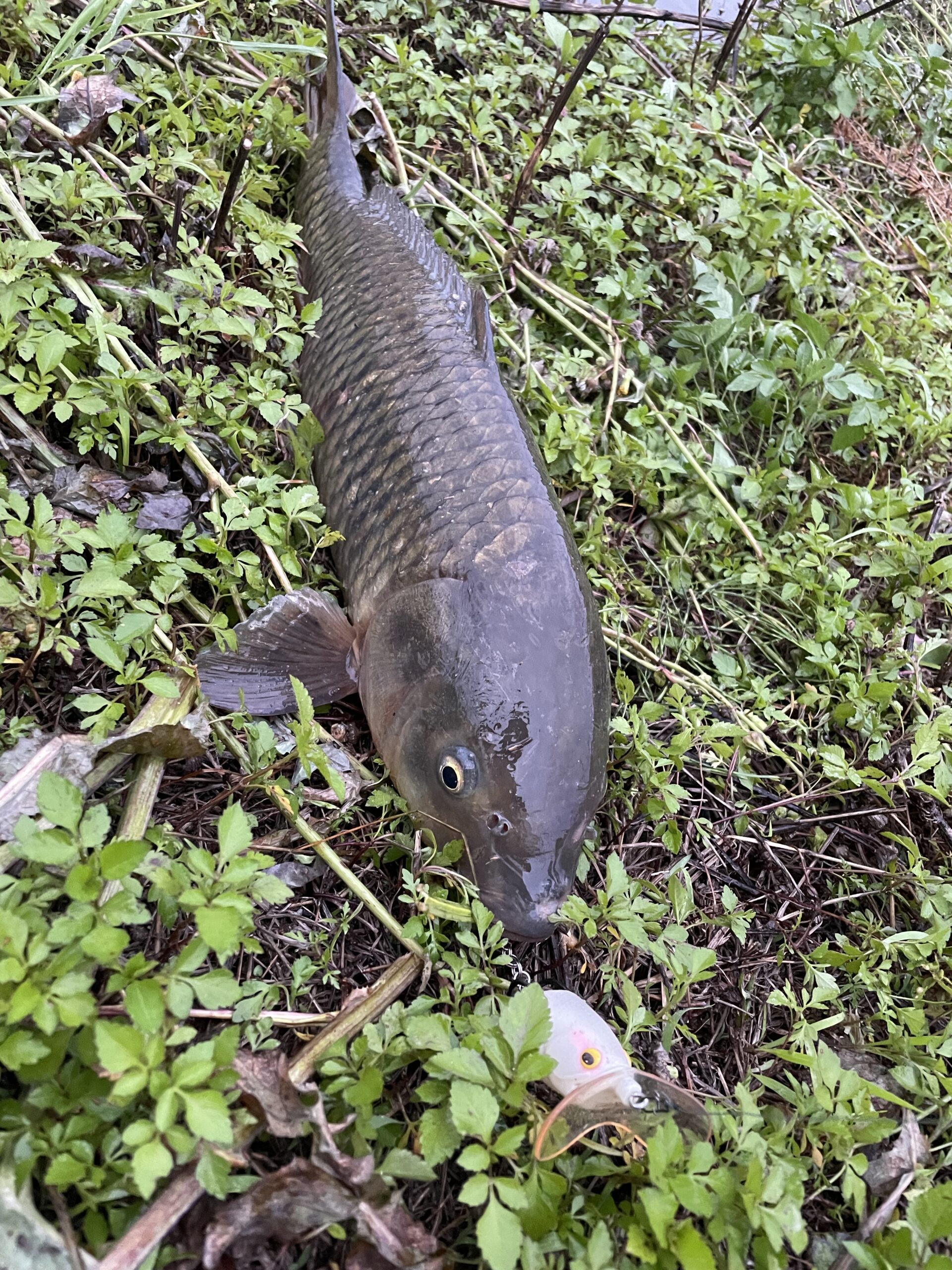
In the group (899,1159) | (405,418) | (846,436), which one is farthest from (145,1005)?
(846,436)

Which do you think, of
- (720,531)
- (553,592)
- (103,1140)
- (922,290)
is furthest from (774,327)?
(103,1140)

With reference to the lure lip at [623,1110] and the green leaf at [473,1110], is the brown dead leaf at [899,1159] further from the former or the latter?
the green leaf at [473,1110]

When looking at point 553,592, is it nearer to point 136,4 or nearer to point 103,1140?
point 103,1140

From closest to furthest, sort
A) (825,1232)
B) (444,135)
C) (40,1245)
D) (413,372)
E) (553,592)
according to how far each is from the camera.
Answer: (40,1245)
(825,1232)
(553,592)
(413,372)
(444,135)

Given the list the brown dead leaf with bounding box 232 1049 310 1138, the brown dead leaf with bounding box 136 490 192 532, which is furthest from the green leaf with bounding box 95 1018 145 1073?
the brown dead leaf with bounding box 136 490 192 532

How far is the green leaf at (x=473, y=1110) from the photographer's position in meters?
1.53

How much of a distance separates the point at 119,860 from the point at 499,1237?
3.06ft

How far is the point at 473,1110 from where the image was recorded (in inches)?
61.1

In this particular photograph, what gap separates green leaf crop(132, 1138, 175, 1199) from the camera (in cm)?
129

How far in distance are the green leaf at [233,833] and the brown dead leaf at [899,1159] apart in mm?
1697

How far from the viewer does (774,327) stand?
4.25 meters

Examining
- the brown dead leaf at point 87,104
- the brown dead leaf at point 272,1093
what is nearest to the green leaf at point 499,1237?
Result: the brown dead leaf at point 272,1093

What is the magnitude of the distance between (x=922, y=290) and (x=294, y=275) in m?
4.17

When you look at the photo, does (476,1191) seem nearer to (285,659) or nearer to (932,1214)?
(932,1214)
